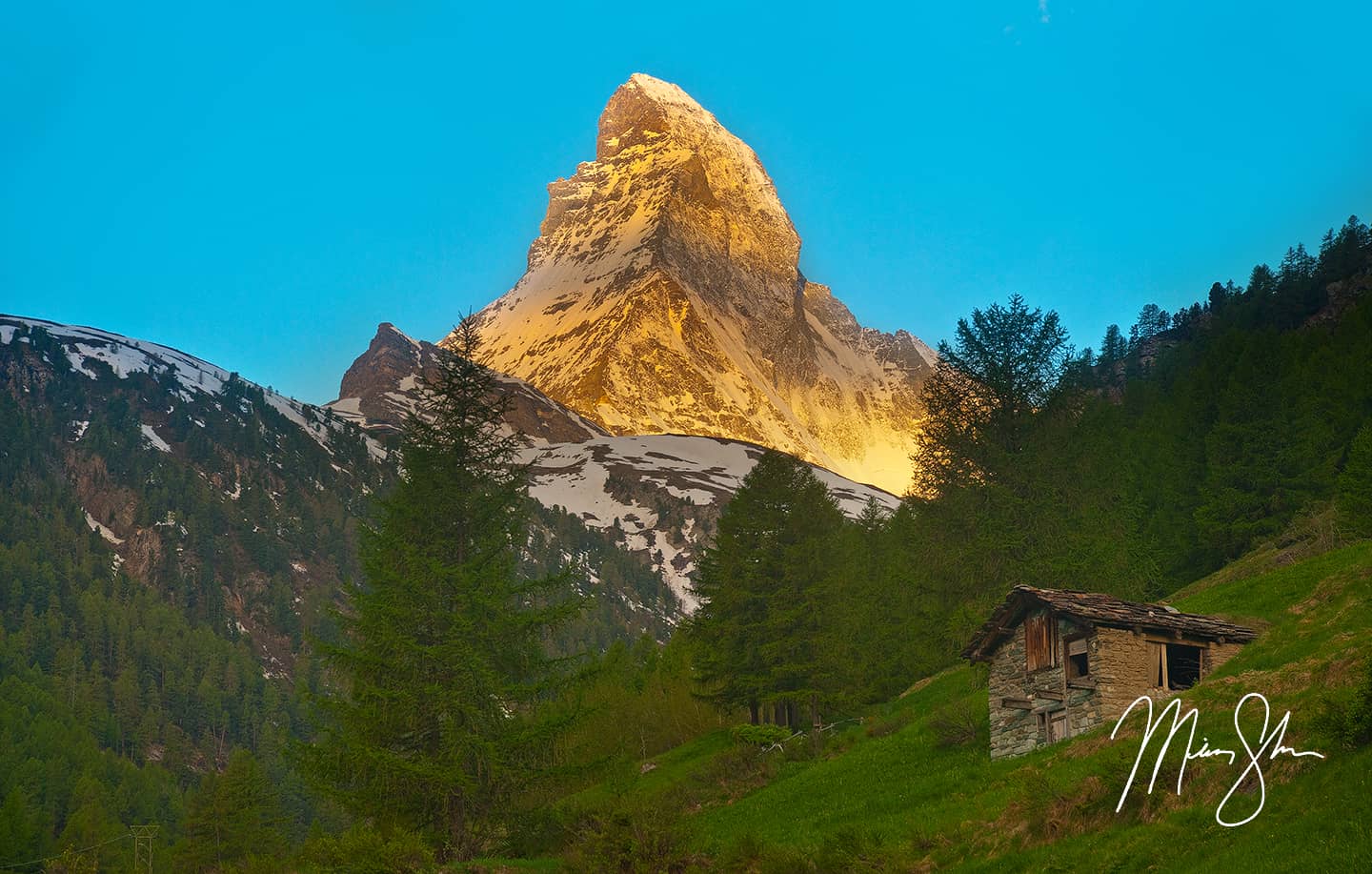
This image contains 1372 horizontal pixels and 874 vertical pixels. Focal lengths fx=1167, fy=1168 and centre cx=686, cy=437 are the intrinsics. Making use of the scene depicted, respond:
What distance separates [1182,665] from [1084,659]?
2.45m

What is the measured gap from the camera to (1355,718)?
15.8m

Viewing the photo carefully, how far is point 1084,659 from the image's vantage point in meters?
31.0

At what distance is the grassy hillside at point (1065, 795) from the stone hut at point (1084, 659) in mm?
1213

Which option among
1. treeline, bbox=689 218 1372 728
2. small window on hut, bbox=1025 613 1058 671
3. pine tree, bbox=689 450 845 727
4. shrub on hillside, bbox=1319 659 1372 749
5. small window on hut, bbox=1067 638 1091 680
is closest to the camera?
shrub on hillside, bbox=1319 659 1372 749

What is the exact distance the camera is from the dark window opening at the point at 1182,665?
30.1 meters

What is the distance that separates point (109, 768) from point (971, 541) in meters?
111

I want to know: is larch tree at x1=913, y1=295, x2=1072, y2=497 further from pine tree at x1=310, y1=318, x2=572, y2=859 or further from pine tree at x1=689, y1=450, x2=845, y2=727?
pine tree at x1=310, y1=318, x2=572, y2=859

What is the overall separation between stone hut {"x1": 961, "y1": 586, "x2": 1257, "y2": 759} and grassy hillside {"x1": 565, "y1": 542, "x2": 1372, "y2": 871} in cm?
121

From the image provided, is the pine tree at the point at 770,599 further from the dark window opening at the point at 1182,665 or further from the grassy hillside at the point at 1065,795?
the dark window opening at the point at 1182,665

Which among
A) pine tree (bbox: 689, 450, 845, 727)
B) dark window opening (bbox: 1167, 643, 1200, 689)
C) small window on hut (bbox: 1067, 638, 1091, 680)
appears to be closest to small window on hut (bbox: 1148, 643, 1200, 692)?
dark window opening (bbox: 1167, 643, 1200, 689)

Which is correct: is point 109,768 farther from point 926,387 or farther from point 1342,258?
point 1342,258

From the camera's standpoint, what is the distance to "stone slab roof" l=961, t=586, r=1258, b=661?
95.2ft

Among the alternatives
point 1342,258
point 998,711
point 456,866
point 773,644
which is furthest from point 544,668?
point 1342,258
